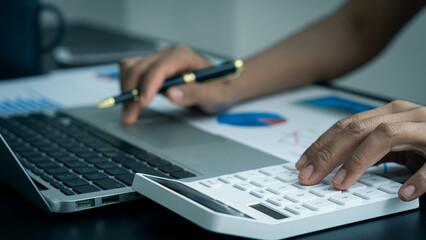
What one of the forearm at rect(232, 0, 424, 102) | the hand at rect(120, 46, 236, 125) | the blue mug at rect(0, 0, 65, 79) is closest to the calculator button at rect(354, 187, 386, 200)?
the hand at rect(120, 46, 236, 125)

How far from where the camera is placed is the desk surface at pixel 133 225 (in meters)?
0.55

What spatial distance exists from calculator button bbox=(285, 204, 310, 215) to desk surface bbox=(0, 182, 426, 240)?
0.9 inches

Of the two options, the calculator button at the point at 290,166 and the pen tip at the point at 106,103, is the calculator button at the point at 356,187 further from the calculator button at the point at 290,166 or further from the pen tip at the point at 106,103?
the pen tip at the point at 106,103

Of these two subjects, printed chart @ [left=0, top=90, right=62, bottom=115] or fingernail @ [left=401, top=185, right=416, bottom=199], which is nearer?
fingernail @ [left=401, top=185, right=416, bottom=199]

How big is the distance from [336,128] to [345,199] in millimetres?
120

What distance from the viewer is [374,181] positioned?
2.03ft

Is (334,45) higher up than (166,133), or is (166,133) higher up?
(334,45)

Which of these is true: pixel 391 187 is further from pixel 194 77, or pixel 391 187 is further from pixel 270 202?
pixel 194 77

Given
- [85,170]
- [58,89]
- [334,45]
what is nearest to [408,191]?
[85,170]

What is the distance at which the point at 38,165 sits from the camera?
2.31ft

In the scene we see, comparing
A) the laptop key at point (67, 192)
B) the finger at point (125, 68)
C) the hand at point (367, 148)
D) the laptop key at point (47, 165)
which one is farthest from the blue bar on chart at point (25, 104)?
the hand at point (367, 148)

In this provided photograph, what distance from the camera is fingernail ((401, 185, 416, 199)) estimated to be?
582 millimetres

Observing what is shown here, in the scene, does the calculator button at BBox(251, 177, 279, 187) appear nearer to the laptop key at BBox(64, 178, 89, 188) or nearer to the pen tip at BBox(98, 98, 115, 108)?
the laptop key at BBox(64, 178, 89, 188)

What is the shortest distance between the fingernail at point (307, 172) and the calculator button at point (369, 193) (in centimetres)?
5
